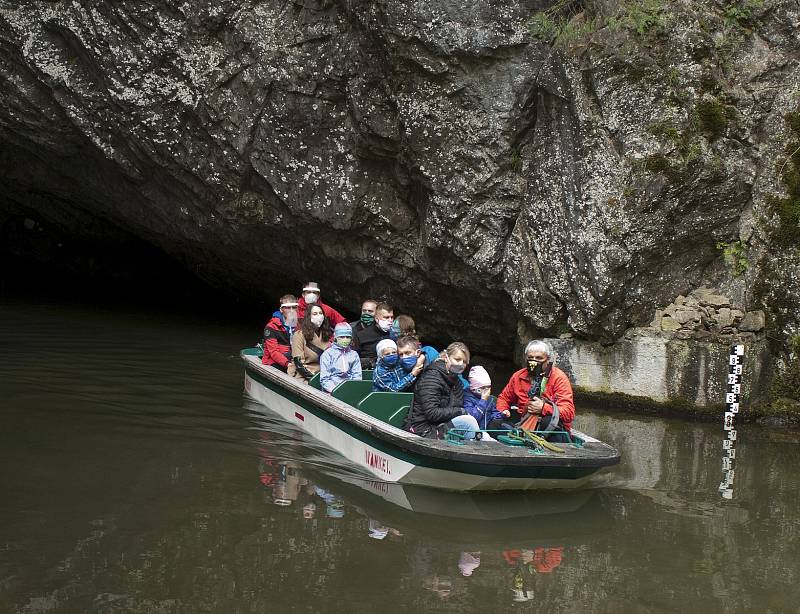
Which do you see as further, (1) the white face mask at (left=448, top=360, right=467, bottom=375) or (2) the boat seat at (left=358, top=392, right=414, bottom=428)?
(2) the boat seat at (left=358, top=392, right=414, bottom=428)

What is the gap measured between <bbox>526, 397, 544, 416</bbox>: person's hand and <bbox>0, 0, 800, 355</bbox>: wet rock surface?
3896mm

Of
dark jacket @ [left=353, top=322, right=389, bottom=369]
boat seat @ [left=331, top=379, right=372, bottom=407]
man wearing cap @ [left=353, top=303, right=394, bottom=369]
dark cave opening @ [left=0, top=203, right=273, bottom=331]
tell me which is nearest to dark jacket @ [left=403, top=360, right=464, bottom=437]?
boat seat @ [left=331, top=379, right=372, bottom=407]

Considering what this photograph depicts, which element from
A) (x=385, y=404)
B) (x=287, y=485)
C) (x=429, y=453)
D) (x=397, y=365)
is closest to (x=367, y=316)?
(x=397, y=365)

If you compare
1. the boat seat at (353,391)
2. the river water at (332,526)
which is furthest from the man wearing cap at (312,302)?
the boat seat at (353,391)

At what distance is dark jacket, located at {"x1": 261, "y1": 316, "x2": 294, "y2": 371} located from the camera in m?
11.8

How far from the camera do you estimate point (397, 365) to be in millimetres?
9609

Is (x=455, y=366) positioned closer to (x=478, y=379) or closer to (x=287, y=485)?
(x=478, y=379)

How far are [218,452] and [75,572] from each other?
3284mm

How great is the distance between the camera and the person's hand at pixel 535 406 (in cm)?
852

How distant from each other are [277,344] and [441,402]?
403 centimetres

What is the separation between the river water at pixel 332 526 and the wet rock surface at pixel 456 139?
2526 mm

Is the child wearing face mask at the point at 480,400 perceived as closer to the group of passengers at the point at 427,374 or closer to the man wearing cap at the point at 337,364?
the group of passengers at the point at 427,374

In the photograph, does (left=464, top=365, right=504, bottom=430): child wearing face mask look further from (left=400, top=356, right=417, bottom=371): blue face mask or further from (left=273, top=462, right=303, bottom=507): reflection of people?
(left=273, top=462, right=303, bottom=507): reflection of people

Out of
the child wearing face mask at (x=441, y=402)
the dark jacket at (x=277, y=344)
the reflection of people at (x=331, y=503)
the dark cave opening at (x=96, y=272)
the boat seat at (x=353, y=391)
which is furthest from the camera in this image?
the dark cave opening at (x=96, y=272)
